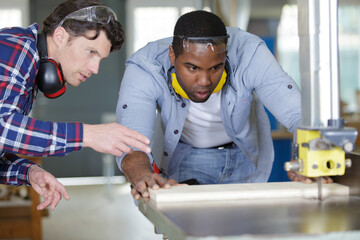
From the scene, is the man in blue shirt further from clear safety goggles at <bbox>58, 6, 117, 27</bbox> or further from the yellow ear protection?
clear safety goggles at <bbox>58, 6, 117, 27</bbox>

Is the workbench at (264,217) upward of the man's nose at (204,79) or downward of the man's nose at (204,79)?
downward

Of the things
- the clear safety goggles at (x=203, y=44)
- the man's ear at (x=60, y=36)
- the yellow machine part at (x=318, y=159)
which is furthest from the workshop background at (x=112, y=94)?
the yellow machine part at (x=318, y=159)

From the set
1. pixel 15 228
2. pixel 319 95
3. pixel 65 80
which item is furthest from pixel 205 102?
pixel 15 228

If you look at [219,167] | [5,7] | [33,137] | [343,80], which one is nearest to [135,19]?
[5,7]

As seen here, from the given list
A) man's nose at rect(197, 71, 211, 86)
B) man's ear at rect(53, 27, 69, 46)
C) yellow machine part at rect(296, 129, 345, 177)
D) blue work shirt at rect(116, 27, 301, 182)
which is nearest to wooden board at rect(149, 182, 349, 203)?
yellow machine part at rect(296, 129, 345, 177)

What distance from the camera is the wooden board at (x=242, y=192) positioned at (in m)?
1.37

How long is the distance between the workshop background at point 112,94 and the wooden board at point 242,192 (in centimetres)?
301

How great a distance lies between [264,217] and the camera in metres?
1.14

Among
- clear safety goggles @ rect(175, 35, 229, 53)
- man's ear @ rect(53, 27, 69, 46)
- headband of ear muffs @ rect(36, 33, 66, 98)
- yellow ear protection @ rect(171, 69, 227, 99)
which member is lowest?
yellow ear protection @ rect(171, 69, 227, 99)

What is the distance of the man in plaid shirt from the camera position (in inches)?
55.7

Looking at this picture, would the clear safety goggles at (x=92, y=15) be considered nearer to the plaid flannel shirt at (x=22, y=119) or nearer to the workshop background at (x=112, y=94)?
the plaid flannel shirt at (x=22, y=119)

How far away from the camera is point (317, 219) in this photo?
112cm

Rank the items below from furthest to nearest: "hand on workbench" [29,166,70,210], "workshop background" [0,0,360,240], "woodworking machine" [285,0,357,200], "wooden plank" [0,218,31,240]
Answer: "workshop background" [0,0,360,240] → "wooden plank" [0,218,31,240] → "hand on workbench" [29,166,70,210] → "woodworking machine" [285,0,357,200]

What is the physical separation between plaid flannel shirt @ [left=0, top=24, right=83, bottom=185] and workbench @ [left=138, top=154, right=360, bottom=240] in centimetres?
30
